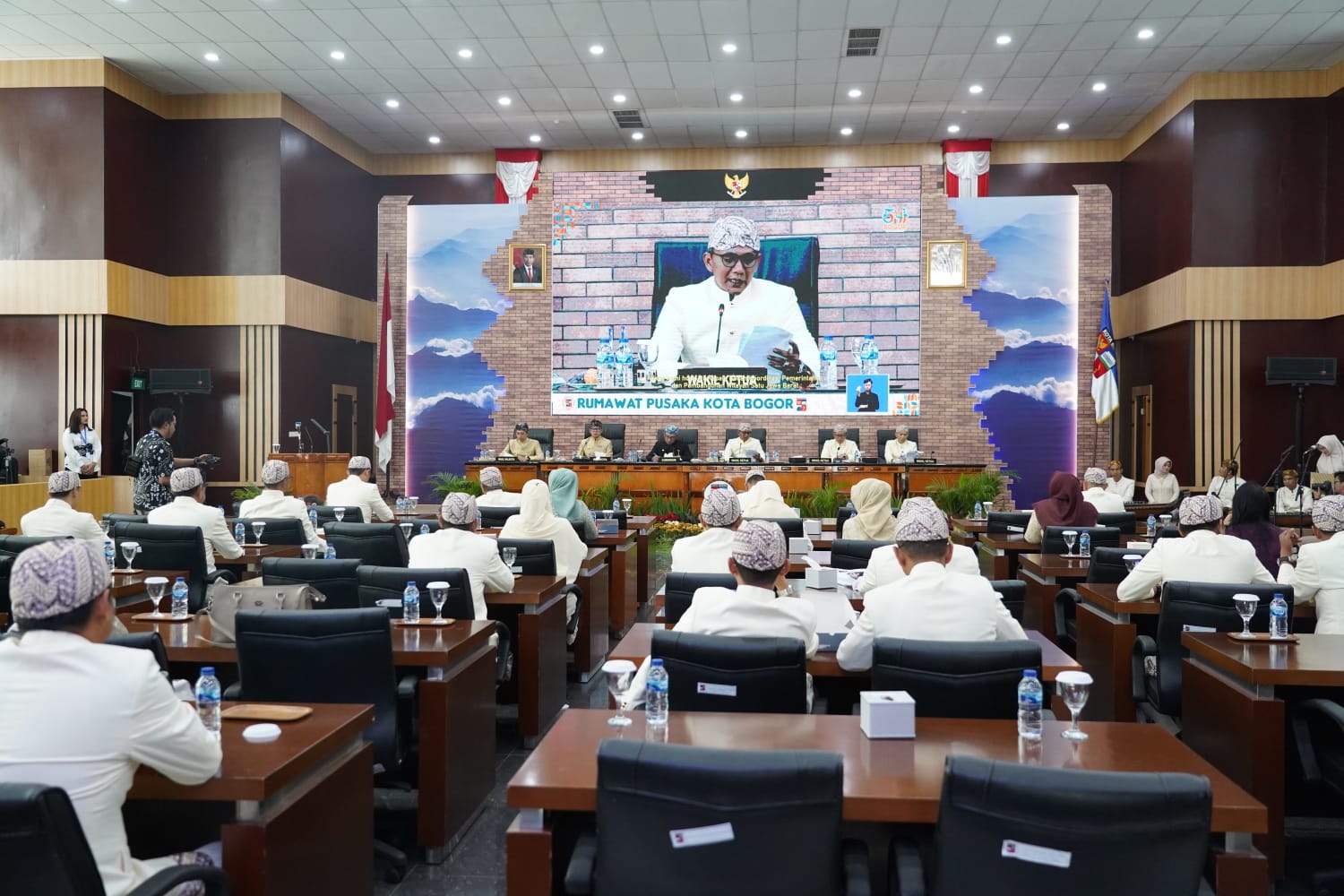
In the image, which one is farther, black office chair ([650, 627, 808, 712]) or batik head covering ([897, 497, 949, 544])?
batik head covering ([897, 497, 949, 544])

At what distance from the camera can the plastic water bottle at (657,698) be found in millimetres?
2352

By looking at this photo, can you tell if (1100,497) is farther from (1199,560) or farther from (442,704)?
(442,704)

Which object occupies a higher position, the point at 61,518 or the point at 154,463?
the point at 154,463

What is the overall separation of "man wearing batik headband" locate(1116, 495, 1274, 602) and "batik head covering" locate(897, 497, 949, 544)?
1397mm

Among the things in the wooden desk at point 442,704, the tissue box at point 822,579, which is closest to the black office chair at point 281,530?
→ the wooden desk at point 442,704

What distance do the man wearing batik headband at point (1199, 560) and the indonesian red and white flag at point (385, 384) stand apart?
12186mm

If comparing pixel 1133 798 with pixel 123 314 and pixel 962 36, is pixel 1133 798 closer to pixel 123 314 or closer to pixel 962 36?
pixel 962 36

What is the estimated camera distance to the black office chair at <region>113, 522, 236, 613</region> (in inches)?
213

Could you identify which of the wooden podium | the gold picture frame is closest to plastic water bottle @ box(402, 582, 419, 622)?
the wooden podium

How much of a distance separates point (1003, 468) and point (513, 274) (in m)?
7.89

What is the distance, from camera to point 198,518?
5.70 m

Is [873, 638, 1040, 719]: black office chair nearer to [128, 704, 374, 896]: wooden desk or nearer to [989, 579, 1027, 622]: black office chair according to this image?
[989, 579, 1027, 622]: black office chair

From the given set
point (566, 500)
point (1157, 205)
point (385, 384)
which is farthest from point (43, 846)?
point (1157, 205)

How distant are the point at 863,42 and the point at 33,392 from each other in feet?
34.6
